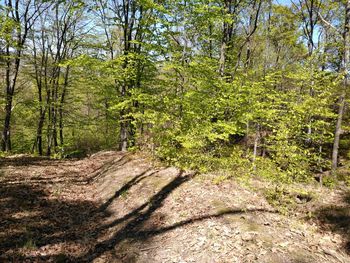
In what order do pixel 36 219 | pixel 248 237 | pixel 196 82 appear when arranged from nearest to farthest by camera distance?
1. pixel 248 237
2. pixel 36 219
3. pixel 196 82

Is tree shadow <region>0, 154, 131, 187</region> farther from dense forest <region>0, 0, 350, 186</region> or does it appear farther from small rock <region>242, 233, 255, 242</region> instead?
small rock <region>242, 233, 255, 242</region>

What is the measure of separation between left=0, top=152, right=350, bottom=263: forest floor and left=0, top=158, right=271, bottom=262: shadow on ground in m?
0.02

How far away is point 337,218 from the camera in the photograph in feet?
23.0

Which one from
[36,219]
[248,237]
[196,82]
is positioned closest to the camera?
[248,237]

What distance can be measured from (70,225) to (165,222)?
105 inches

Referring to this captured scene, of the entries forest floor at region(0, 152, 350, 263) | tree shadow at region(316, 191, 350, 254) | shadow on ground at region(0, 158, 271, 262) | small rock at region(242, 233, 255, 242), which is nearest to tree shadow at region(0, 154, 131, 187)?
forest floor at region(0, 152, 350, 263)

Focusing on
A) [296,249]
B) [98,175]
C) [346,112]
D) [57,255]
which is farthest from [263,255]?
[346,112]

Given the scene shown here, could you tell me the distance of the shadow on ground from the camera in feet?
19.1

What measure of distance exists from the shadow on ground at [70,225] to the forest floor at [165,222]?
0.02 meters

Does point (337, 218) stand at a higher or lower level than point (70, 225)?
higher

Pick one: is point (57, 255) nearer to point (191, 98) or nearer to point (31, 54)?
point (191, 98)

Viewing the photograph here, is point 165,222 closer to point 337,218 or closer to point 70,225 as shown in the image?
point 70,225

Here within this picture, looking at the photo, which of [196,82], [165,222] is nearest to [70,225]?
[165,222]

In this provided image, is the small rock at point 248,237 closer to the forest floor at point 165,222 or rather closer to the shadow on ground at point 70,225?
the forest floor at point 165,222
